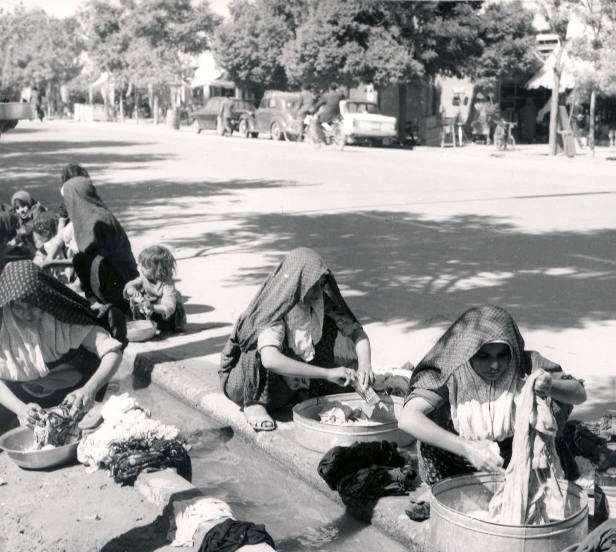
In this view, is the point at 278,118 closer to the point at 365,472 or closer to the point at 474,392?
the point at 365,472

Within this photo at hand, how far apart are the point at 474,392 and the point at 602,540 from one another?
1.02 m

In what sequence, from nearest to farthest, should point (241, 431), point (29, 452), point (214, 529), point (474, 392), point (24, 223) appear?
point (214, 529), point (474, 392), point (29, 452), point (241, 431), point (24, 223)

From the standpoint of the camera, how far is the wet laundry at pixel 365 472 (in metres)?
4.13

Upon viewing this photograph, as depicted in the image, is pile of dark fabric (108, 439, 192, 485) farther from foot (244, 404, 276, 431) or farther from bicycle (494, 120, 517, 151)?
bicycle (494, 120, 517, 151)

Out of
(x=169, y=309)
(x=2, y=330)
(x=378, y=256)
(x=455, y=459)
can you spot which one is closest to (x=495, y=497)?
(x=455, y=459)

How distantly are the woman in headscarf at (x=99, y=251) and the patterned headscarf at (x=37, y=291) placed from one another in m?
2.67

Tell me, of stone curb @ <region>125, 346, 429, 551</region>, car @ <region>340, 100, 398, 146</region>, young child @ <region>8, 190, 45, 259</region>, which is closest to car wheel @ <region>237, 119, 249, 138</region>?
car @ <region>340, 100, 398, 146</region>

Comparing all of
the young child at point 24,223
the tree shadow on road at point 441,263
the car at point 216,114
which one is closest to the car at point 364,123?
the car at point 216,114

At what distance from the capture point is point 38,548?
12.9 ft

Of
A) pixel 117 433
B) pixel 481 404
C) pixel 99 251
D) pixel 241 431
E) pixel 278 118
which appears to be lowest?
pixel 241 431

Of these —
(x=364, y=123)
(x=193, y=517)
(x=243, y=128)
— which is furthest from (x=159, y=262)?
(x=243, y=128)

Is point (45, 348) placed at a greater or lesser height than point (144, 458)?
greater

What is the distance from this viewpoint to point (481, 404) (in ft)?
12.3

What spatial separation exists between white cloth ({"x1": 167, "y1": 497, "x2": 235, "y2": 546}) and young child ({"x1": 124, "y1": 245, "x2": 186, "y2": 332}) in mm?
3125
